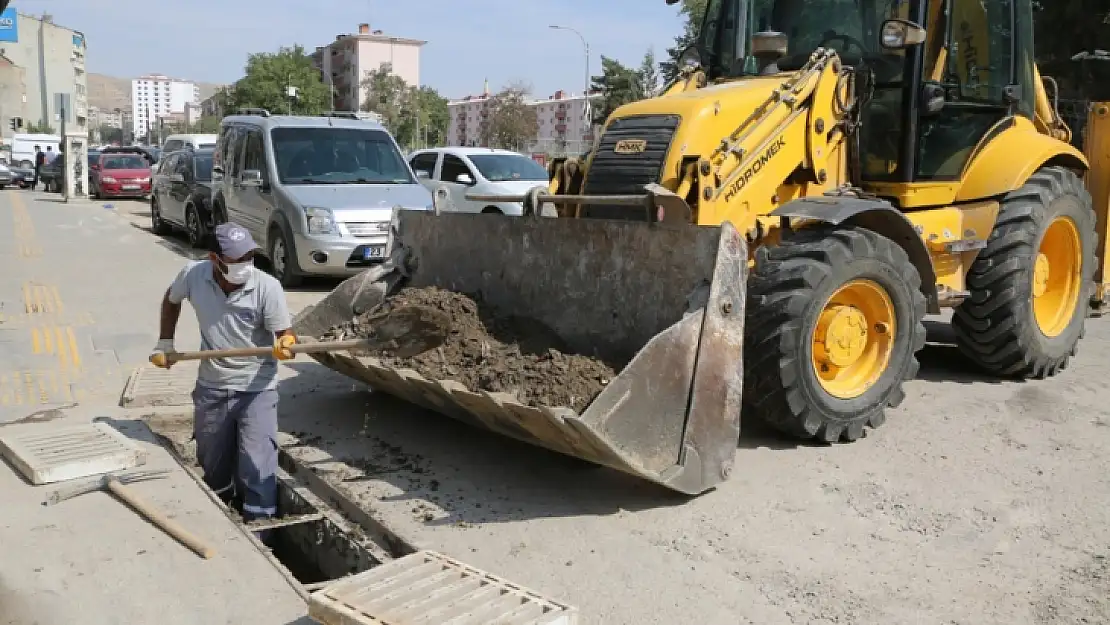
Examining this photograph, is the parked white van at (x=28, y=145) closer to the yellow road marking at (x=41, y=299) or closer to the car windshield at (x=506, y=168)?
the car windshield at (x=506, y=168)

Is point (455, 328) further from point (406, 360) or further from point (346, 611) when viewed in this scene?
point (346, 611)

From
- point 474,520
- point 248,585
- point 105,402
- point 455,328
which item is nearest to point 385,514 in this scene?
point 474,520

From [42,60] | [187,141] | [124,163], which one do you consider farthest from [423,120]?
[187,141]

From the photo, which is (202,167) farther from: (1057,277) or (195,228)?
(1057,277)

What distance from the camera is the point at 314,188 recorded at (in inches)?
482

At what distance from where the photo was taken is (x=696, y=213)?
5977 mm

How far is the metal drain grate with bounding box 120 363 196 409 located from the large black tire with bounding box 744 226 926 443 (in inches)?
159

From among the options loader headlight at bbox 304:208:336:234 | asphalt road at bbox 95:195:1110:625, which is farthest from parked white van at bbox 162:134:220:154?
asphalt road at bbox 95:195:1110:625

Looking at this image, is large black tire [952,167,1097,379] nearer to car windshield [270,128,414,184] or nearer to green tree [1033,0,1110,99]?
car windshield [270,128,414,184]

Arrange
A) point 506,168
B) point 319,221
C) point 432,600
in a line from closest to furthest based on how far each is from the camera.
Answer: point 432,600 → point 319,221 → point 506,168

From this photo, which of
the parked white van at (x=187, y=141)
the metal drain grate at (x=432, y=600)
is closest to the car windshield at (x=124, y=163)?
the parked white van at (x=187, y=141)

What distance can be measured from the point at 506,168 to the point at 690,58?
29.7 feet

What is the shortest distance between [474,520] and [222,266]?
1.87 meters

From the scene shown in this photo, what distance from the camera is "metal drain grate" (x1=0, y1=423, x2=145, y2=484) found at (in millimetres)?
5203
